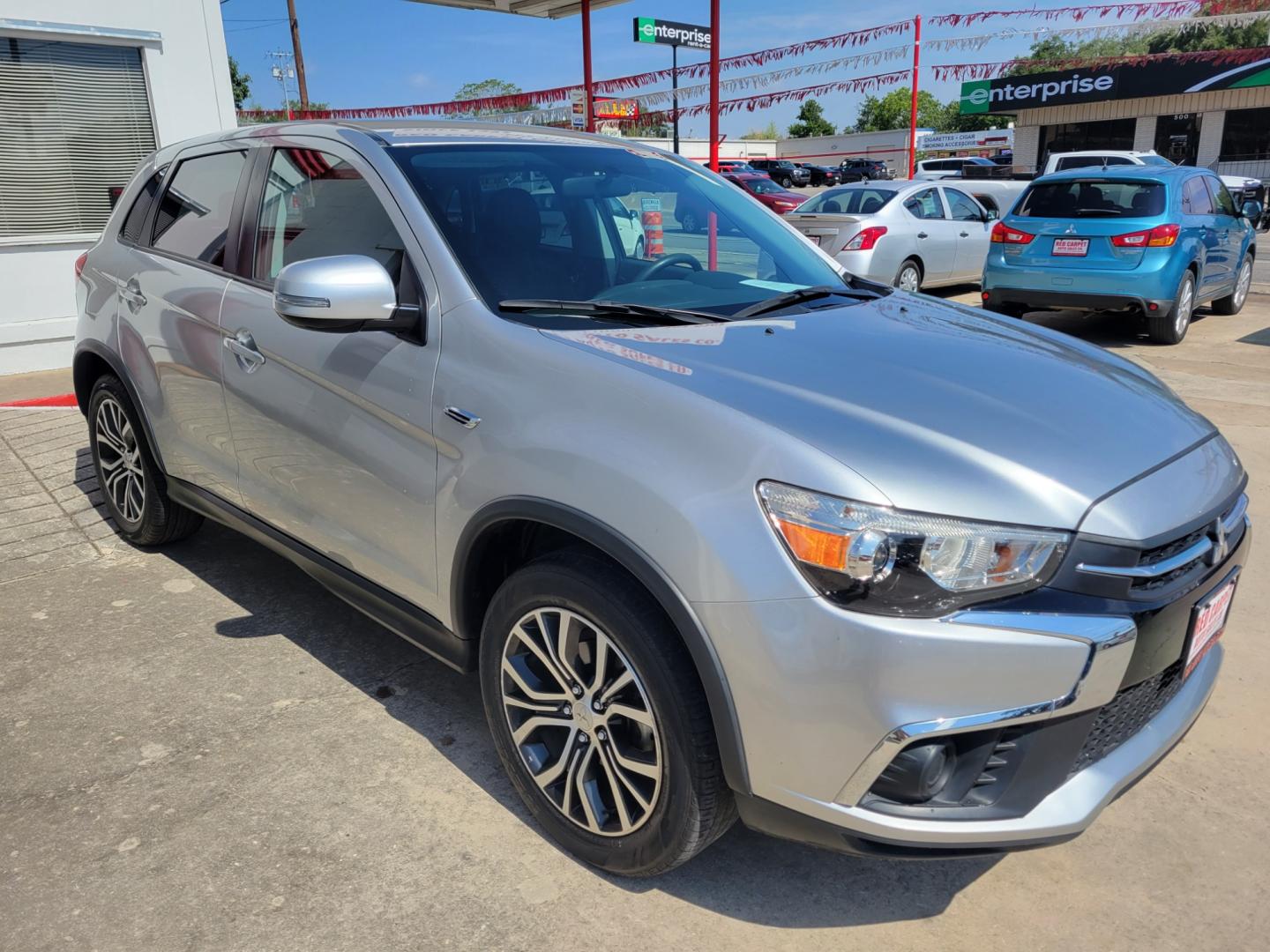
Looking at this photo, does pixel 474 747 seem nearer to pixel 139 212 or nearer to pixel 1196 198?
pixel 139 212

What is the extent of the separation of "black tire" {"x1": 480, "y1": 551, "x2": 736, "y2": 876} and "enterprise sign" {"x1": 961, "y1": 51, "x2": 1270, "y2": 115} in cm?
4297

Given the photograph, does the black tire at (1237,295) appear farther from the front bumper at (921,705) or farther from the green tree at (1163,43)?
the green tree at (1163,43)

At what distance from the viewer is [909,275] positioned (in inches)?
470

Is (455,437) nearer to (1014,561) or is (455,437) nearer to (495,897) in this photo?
(495,897)

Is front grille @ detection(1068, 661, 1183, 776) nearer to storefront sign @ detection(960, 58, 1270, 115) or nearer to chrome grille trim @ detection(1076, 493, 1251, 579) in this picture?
chrome grille trim @ detection(1076, 493, 1251, 579)

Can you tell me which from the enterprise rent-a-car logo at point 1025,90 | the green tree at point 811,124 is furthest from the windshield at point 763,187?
the green tree at point 811,124

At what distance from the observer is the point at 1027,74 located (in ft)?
139

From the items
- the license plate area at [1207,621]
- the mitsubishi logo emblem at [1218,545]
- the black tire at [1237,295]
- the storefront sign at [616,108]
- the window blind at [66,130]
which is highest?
the storefront sign at [616,108]

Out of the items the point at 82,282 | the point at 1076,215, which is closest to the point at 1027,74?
the point at 1076,215

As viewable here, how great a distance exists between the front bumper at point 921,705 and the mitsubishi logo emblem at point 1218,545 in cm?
16

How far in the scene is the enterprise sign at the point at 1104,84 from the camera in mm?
36531

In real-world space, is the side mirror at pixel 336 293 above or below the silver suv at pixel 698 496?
above

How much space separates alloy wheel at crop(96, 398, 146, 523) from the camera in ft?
14.3

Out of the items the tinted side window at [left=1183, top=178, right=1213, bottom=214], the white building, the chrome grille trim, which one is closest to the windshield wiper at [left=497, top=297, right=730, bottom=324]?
the chrome grille trim
